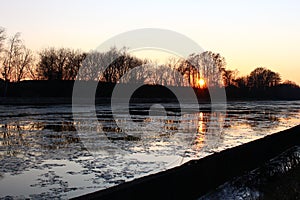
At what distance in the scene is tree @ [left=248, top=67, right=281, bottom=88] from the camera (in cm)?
14325

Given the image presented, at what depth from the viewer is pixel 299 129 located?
37.3ft

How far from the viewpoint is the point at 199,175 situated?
19.2 ft

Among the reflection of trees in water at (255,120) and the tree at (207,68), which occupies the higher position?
the tree at (207,68)

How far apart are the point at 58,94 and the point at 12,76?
12241mm

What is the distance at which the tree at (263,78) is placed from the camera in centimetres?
14325

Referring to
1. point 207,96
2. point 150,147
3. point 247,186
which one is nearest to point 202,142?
point 150,147

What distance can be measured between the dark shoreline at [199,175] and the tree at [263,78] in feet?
456

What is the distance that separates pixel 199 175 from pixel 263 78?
147m

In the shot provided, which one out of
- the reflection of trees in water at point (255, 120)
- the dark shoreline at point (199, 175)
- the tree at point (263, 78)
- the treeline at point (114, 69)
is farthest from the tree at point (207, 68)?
the dark shoreline at point (199, 175)

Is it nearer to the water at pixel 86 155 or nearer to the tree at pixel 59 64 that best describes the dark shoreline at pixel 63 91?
the tree at pixel 59 64

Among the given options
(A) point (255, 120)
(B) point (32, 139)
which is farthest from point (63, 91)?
(B) point (32, 139)

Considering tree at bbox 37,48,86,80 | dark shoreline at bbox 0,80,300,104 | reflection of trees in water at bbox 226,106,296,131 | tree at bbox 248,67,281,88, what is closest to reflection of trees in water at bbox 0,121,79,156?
reflection of trees in water at bbox 226,106,296,131

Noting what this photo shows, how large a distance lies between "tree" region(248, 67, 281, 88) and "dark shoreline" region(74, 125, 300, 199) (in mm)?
139139

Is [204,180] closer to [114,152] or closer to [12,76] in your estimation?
[114,152]
